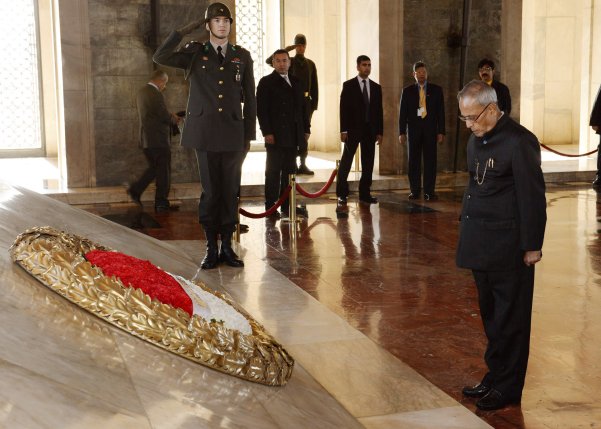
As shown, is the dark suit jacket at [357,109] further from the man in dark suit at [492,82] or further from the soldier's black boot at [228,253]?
the soldier's black boot at [228,253]

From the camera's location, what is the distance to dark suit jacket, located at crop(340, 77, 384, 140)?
1106cm

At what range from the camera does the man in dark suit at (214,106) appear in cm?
684

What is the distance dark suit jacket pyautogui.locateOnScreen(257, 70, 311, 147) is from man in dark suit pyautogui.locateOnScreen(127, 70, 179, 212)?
135 cm

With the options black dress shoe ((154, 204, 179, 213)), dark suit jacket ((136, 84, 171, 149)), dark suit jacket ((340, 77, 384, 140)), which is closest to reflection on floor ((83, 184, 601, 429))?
black dress shoe ((154, 204, 179, 213))

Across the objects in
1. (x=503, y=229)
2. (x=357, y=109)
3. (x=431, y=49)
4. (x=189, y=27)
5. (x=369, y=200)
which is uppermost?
(x=189, y=27)

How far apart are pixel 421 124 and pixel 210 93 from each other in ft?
16.5

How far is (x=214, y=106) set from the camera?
6.85 m

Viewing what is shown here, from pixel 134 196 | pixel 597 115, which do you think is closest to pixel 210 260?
pixel 134 196

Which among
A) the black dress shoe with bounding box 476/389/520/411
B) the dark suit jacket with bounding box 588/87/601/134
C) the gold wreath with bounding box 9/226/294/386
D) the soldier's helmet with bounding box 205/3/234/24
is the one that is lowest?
the black dress shoe with bounding box 476/389/520/411

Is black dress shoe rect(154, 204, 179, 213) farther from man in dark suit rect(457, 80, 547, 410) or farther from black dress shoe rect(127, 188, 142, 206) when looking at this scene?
man in dark suit rect(457, 80, 547, 410)

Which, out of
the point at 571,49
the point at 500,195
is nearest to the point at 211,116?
the point at 500,195

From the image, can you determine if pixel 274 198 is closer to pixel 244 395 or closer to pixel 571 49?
pixel 244 395

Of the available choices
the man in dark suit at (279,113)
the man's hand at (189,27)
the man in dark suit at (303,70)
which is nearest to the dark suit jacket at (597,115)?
the man in dark suit at (303,70)

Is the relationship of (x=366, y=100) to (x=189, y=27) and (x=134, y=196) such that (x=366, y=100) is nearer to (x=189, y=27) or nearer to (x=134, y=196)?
(x=134, y=196)
